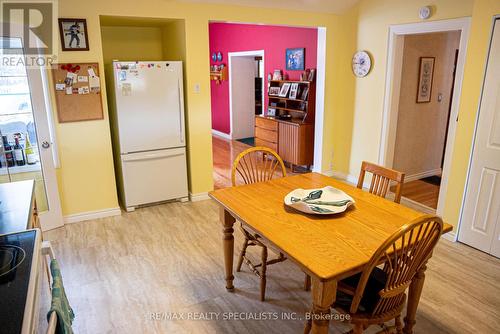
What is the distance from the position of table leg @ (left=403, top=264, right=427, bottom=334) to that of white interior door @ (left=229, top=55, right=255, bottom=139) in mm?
6074

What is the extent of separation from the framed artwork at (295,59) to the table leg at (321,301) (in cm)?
446

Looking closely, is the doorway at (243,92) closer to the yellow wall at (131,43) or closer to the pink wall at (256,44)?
the pink wall at (256,44)

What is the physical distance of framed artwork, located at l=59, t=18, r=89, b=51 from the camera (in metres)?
3.25

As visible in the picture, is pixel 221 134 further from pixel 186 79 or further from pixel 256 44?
pixel 186 79

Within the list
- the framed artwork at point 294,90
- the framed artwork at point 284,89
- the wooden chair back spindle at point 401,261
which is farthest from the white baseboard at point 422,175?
the wooden chair back spindle at point 401,261

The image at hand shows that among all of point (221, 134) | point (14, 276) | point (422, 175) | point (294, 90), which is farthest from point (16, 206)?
point (221, 134)

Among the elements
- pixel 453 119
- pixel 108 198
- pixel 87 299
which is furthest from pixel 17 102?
pixel 453 119

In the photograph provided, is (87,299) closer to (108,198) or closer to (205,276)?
(205,276)

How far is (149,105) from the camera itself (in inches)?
151

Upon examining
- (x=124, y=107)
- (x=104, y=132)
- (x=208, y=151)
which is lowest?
(x=208, y=151)

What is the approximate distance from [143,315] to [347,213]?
4.89 ft

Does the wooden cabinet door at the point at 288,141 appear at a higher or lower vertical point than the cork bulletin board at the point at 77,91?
lower

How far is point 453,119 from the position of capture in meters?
3.40

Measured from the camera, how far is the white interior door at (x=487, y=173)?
2.84 metres
